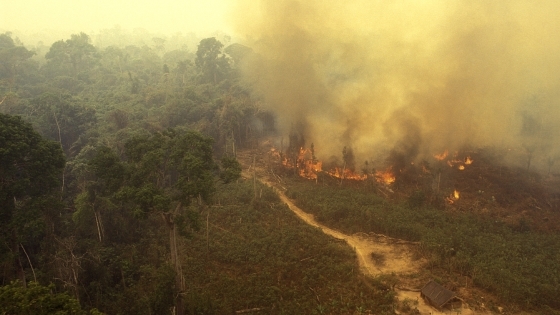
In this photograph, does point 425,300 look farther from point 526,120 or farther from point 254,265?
point 526,120

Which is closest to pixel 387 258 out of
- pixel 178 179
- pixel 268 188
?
pixel 268 188

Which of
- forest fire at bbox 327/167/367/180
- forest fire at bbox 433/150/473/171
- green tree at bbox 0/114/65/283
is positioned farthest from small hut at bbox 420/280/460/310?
green tree at bbox 0/114/65/283

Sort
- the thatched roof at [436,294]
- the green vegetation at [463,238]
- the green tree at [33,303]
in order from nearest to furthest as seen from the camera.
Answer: the green tree at [33,303] → the thatched roof at [436,294] → the green vegetation at [463,238]

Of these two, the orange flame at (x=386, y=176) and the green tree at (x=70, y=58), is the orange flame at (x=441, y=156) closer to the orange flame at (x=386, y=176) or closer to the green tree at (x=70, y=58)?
the orange flame at (x=386, y=176)

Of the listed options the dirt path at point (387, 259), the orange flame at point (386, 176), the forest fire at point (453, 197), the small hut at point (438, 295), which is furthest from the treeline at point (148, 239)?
the forest fire at point (453, 197)

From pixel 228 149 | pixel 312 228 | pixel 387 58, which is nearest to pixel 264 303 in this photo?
pixel 312 228

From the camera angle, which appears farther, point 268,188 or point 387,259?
point 268,188

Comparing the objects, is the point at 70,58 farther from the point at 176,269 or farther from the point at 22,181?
the point at 176,269
